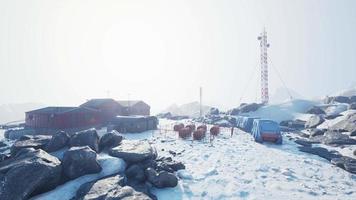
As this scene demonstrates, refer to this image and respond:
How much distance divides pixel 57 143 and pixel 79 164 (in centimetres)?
465

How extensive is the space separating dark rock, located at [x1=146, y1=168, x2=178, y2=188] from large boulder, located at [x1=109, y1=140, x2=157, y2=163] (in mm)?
1801

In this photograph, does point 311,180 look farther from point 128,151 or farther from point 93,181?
point 93,181

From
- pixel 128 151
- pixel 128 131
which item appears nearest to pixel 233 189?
pixel 128 151

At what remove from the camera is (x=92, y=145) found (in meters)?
18.8

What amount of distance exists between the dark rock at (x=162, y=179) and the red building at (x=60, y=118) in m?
29.2

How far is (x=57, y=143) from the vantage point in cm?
1912

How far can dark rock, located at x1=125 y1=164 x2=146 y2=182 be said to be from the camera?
15.9m

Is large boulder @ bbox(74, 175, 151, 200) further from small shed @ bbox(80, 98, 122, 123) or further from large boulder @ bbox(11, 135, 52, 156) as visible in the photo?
small shed @ bbox(80, 98, 122, 123)

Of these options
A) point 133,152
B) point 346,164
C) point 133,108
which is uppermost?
point 133,108

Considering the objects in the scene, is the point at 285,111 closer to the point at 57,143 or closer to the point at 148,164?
the point at 148,164

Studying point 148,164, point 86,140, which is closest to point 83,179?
point 148,164

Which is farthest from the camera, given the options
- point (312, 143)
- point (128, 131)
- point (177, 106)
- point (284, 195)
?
point (177, 106)

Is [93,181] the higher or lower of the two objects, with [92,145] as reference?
lower

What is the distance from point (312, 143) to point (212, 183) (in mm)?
19018
